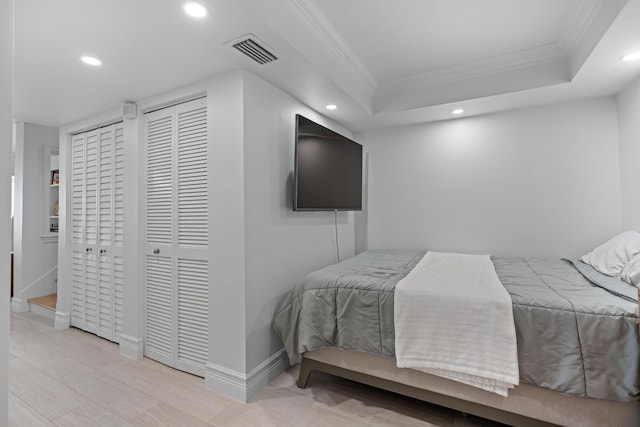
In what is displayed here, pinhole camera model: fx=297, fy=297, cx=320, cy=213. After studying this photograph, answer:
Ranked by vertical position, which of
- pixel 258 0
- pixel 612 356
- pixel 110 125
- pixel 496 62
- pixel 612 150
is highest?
pixel 496 62

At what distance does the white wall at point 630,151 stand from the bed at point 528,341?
27.0 inches

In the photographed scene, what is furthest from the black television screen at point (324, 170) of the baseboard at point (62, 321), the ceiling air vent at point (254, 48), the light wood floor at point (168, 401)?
the baseboard at point (62, 321)

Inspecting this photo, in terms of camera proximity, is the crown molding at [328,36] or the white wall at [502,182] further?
the white wall at [502,182]

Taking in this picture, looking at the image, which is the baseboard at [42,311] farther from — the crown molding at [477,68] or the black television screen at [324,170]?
the crown molding at [477,68]

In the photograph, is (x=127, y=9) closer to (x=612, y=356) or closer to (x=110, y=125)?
(x=110, y=125)

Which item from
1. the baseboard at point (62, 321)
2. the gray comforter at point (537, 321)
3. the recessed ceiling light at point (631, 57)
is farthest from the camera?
the baseboard at point (62, 321)

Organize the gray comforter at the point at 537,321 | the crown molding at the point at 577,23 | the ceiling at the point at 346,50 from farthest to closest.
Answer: the crown molding at the point at 577,23 < the ceiling at the point at 346,50 < the gray comforter at the point at 537,321

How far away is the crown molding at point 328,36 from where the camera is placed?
1.83m

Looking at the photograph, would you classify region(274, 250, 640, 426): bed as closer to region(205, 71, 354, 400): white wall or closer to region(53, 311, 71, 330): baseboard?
region(205, 71, 354, 400): white wall

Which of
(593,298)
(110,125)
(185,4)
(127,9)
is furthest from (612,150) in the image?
(110,125)

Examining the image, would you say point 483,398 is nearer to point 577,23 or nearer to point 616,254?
point 616,254

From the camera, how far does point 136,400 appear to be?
1.99 metres

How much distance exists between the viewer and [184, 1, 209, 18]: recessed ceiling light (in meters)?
1.47

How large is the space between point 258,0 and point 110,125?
2270 millimetres
